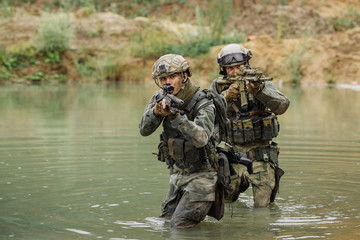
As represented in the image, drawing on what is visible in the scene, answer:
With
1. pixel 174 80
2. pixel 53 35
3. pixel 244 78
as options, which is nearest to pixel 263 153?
pixel 244 78

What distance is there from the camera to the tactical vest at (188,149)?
5926 mm

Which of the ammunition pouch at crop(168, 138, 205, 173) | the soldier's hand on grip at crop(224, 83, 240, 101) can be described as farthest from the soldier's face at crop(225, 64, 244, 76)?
the ammunition pouch at crop(168, 138, 205, 173)

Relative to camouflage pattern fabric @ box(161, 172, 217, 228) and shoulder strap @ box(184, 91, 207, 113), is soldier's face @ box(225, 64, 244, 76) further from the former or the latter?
camouflage pattern fabric @ box(161, 172, 217, 228)

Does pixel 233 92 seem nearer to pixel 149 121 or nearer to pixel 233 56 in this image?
pixel 233 56

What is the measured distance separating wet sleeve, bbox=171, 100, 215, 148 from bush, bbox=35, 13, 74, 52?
28837 mm

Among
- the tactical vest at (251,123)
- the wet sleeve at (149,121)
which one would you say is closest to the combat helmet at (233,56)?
the tactical vest at (251,123)

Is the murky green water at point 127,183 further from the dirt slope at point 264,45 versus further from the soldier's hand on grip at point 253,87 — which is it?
the dirt slope at point 264,45

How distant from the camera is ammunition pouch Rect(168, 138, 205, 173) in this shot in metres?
5.91

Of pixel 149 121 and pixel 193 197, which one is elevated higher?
pixel 149 121

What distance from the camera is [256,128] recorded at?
7418 mm

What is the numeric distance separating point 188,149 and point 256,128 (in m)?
1.70

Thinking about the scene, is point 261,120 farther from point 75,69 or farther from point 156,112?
point 75,69

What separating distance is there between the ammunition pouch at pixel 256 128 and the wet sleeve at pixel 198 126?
5.09 feet

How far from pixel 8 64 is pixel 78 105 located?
13523mm
